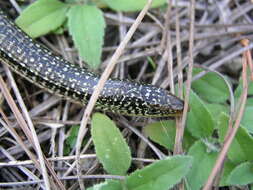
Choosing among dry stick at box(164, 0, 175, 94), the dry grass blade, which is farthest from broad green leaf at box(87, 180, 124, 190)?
dry stick at box(164, 0, 175, 94)

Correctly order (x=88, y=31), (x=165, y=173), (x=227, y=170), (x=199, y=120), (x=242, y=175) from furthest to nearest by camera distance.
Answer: (x=88, y=31) < (x=199, y=120) < (x=227, y=170) < (x=242, y=175) < (x=165, y=173)

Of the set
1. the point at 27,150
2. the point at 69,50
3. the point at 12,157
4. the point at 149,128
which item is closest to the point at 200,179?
the point at 149,128

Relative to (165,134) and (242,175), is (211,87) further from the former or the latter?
(242,175)

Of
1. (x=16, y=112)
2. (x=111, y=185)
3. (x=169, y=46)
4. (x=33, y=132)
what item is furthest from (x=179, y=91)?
(x=16, y=112)

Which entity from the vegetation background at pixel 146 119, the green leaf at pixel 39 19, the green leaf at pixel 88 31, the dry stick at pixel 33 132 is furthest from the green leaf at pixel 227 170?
the green leaf at pixel 39 19

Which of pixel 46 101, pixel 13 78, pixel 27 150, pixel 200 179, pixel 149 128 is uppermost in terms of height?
pixel 13 78

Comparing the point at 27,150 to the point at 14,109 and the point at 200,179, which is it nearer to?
the point at 14,109

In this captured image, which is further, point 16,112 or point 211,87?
point 211,87
